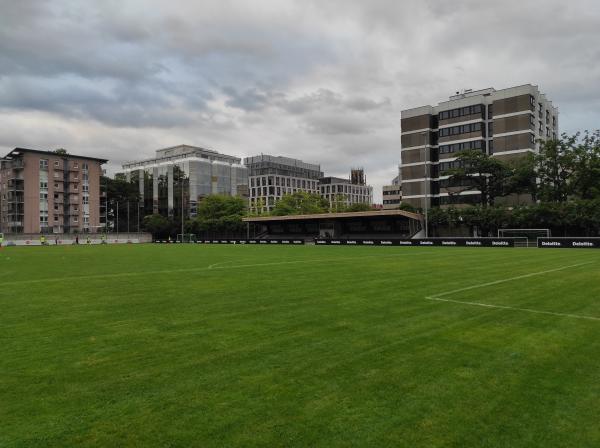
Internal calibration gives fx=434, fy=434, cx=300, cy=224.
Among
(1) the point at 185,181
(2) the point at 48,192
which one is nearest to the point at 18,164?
(2) the point at 48,192

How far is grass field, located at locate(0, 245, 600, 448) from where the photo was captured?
491 centimetres

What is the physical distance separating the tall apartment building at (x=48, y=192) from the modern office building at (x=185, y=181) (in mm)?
20927

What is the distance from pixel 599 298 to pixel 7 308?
702 inches

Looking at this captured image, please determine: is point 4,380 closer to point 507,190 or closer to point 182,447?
point 182,447

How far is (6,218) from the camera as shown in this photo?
10494 centimetres

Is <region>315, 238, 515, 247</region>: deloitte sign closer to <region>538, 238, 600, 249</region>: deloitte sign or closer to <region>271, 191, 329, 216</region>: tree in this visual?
<region>538, 238, 600, 249</region>: deloitte sign

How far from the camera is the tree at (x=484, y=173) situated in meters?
75.6

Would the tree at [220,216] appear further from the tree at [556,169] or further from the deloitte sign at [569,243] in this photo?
the deloitte sign at [569,243]

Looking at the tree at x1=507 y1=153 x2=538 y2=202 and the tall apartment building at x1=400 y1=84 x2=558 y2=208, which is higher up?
the tall apartment building at x1=400 y1=84 x2=558 y2=208

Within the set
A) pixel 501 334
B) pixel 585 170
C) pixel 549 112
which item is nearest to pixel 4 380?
pixel 501 334

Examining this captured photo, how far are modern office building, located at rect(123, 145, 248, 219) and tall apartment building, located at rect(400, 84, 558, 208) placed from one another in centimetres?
6335

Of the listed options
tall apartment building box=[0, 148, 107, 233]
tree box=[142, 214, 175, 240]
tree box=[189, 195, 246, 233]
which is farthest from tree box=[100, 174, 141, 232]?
tree box=[189, 195, 246, 233]

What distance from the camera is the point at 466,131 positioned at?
305 ft

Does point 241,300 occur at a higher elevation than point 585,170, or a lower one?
lower
